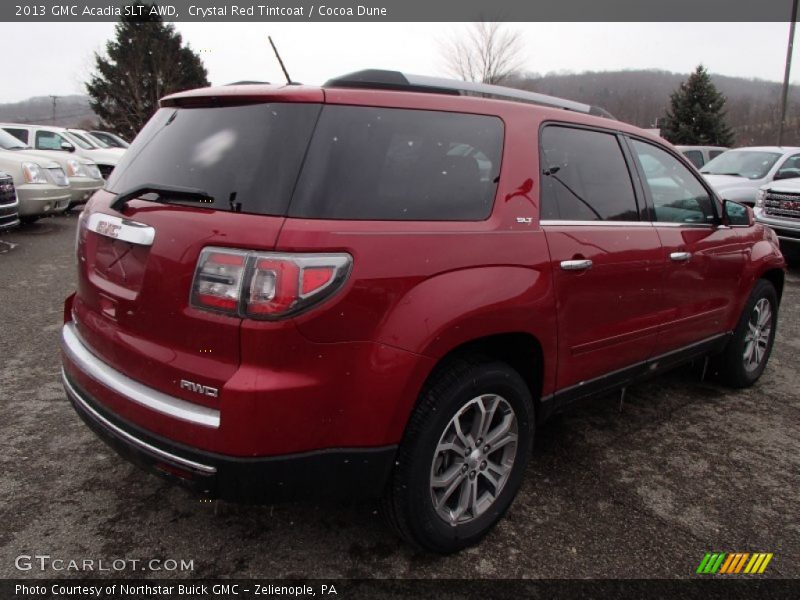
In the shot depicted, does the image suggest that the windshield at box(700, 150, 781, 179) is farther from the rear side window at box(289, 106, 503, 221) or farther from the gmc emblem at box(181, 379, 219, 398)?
the gmc emblem at box(181, 379, 219, 398)

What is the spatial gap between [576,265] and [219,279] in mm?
1487

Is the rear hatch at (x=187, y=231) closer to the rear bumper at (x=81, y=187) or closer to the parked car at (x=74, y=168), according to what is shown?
the parked car at (x=74, y=168)

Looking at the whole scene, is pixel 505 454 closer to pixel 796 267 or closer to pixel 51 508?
pixel 51 508

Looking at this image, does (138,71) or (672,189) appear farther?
(138,71)

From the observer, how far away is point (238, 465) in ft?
6.03

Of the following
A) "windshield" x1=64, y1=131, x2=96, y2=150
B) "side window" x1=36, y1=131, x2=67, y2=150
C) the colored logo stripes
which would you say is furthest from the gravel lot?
"windshield" x1=64, y1=131, x2=96, y2=150

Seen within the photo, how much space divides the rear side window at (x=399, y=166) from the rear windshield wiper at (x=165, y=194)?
0.36m

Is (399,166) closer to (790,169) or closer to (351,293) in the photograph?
(351,293)

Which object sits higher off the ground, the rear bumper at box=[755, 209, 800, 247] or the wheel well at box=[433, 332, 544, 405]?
the rear bumper at box=[755, 209, 800, 247]

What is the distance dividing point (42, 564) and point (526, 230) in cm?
222

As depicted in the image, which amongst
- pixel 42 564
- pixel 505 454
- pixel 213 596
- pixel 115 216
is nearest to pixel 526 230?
pixel 505 454

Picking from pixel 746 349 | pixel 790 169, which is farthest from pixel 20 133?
pixel 790 169

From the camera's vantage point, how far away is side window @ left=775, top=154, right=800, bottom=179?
34.8 feet

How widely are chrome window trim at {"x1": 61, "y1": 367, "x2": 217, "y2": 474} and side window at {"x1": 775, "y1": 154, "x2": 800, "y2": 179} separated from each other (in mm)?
11711
